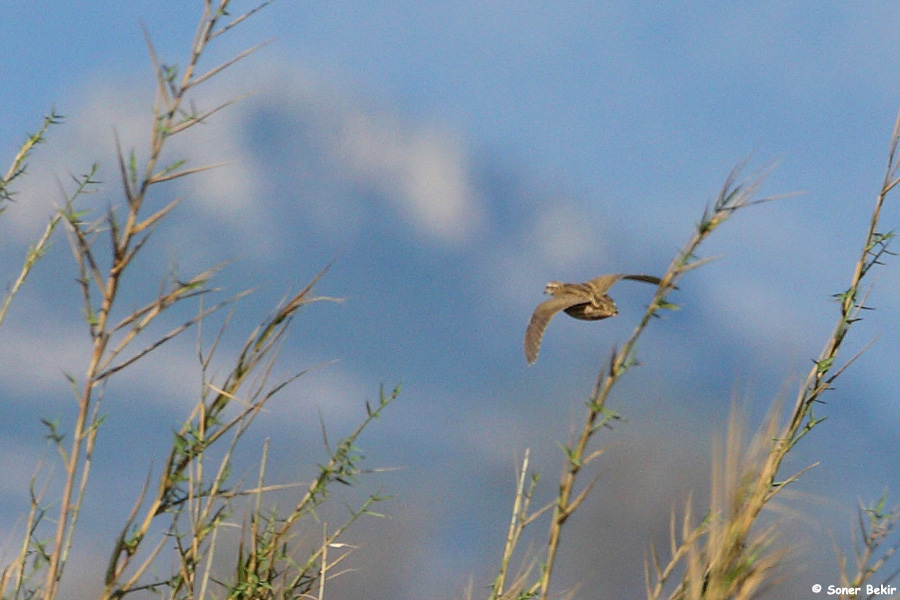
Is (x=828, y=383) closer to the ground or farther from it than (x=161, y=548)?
farther from it

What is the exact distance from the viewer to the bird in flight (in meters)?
6.68

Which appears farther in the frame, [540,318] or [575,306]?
[575,306]

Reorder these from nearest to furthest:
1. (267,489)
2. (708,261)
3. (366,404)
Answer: (708,261) → (267,489) → (366,404)

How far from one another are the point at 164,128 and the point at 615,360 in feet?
4.24

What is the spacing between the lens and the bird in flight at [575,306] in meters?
6.68

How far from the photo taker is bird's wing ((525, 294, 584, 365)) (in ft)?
21.7

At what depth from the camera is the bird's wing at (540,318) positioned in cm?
663

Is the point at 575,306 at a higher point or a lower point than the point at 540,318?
Result: higher

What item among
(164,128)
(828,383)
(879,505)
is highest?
(164,128)

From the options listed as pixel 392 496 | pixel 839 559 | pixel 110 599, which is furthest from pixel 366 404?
pixel 839 559

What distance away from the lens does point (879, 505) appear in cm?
305

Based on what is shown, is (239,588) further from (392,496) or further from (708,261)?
(708,261)

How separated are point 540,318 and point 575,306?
80cm

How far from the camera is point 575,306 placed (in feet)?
25.0
